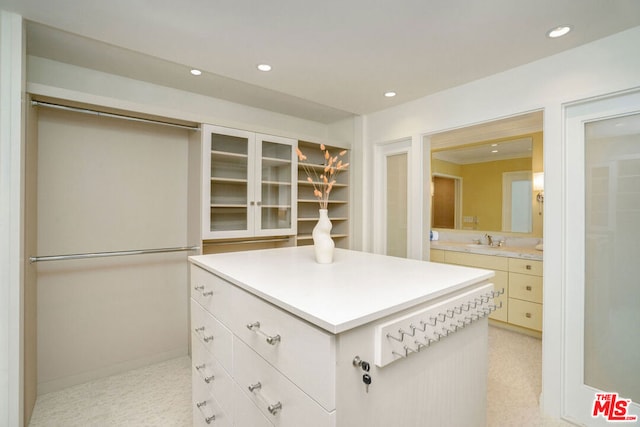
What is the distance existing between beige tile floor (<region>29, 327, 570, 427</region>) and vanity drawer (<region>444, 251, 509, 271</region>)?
938 mm

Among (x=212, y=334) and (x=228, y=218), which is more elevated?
(x=228, y=218)

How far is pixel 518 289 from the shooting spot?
3.11m

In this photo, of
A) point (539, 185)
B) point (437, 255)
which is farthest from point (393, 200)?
point (539, 185)

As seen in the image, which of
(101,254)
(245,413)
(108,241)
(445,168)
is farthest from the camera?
(445,168)

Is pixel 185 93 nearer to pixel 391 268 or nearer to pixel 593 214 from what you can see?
pixel 391 268

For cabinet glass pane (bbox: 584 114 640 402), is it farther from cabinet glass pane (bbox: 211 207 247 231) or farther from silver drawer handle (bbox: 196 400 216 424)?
cabinet glass pane (bbox: 211 207 247 231)

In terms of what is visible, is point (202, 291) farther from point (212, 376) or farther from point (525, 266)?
point (525, 266)

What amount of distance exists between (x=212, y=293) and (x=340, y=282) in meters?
0.66

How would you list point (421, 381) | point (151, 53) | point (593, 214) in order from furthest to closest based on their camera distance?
point (151, 53) < point (593, 214) < point (421, 381)

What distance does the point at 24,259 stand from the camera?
5.66ft

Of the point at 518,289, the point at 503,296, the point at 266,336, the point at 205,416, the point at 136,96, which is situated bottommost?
the point at 205,416

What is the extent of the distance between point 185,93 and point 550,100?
2.89 metres

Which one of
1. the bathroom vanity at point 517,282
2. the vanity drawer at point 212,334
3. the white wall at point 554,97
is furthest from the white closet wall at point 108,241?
the bathroom vanity at point 517,282

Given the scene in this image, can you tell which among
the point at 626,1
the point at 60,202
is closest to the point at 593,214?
the point at 626,1
